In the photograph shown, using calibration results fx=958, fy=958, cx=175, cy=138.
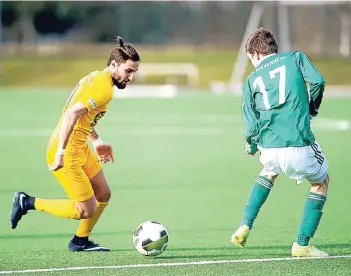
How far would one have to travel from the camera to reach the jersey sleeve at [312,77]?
24.8ft

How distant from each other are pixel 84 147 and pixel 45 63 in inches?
1359

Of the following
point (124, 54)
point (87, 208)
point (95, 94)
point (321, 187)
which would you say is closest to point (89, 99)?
point (95, 94)

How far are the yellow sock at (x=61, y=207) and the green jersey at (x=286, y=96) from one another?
1750 millimetres

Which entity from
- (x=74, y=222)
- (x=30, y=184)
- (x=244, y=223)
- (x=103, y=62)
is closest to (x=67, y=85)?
(x=103, y=62)

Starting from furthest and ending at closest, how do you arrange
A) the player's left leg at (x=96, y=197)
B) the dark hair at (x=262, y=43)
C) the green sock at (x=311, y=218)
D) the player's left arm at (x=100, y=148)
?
the player's left arm at (x=100, y=148) < the player's left leg at (x=96, y=197) < the green sock at (x=311, y=218) < the dark hair at (x=262, y=43)

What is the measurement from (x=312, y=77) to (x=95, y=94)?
1.76m

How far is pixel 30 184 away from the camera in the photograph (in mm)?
13086

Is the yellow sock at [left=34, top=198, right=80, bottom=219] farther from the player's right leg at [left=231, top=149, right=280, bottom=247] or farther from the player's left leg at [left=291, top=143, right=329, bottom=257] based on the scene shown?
the player's left leg at [left=291, top=143, right=329, bottom=257]

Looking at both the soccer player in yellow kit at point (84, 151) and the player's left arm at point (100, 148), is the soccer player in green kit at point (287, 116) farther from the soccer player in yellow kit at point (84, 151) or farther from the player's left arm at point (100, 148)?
the player's left arm at point (100, 148)

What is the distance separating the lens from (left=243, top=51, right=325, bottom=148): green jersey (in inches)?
302

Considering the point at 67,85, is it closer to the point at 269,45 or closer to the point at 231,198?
the point at 231,198

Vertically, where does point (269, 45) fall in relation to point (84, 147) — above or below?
above

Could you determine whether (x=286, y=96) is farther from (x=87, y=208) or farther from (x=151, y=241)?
(x=87, y=208)

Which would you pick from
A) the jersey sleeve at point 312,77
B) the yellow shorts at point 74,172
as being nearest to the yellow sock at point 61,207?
the yellow shorts at point 74,172
